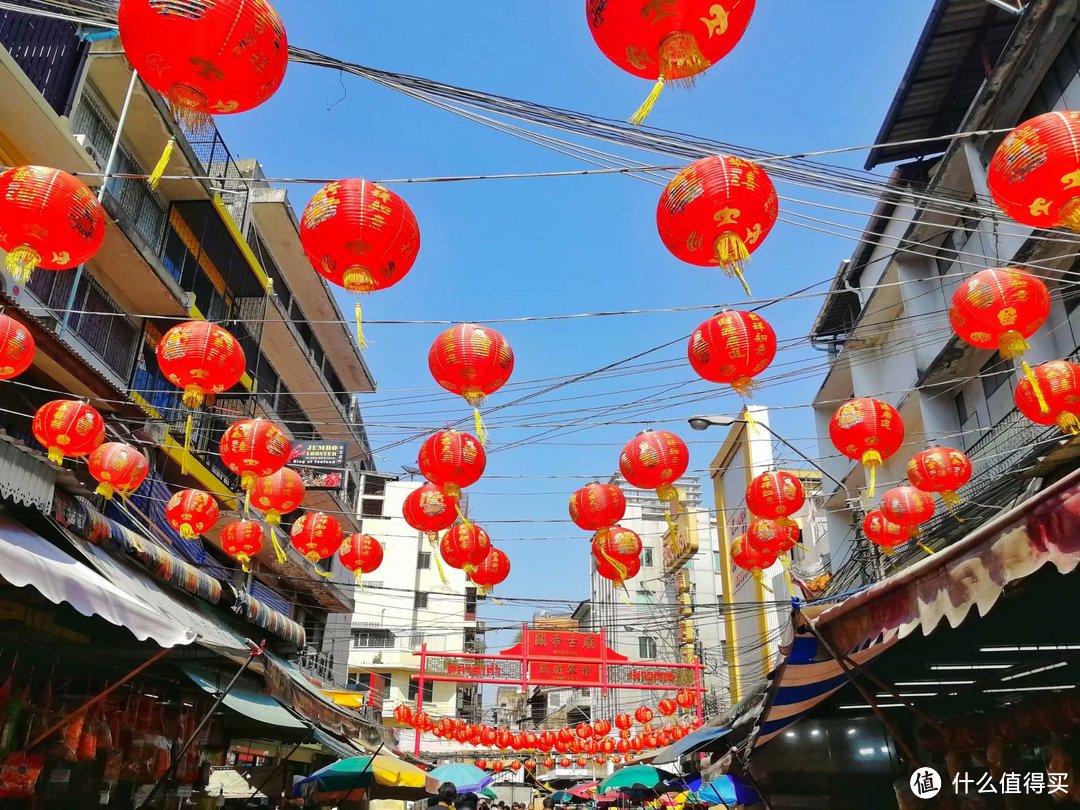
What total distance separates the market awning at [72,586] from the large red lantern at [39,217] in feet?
7.05

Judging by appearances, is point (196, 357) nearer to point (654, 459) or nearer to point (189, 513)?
point (189, 513)

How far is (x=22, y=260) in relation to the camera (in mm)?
5957

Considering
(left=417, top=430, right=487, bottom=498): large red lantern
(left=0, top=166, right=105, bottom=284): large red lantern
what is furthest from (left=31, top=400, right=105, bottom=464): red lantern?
(left=417, top=430, right=487, bottom=498): large red lantern

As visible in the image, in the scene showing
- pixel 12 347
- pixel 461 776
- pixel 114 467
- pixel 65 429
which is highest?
pixel 12 347

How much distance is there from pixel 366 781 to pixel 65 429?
671 centimetres

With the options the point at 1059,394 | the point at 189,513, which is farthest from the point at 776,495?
the point at 189,513

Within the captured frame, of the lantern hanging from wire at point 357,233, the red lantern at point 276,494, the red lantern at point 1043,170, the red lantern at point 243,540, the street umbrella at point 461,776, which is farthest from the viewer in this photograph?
the street umbrella at point 461,776

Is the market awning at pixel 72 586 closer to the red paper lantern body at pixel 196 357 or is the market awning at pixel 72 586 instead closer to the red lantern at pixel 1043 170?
the red paper lantern body at pixel 196 357

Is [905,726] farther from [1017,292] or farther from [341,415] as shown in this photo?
[341,415]

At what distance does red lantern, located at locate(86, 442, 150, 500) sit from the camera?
30.4 feet

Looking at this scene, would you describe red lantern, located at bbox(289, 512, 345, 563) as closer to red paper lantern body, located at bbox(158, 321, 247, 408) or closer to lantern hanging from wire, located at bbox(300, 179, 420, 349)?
red paper lantern body, located at bbox(158, 321, 247, 408)

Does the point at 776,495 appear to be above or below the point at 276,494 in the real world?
below

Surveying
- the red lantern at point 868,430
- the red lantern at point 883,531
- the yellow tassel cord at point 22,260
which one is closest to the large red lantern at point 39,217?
the yellow tassel cord at point 22,260

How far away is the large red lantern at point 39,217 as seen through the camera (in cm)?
588
